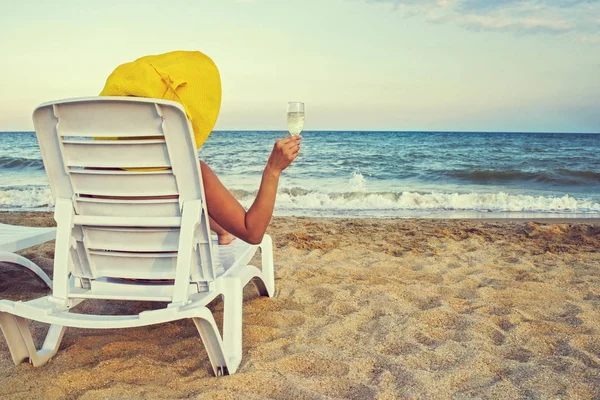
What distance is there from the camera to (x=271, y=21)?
13.0 m

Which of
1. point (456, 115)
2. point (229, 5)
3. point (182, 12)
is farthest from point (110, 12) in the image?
point (456, 115)

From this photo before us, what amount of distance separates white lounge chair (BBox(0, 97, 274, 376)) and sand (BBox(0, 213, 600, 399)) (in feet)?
0.85

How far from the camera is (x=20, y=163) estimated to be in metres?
20.2

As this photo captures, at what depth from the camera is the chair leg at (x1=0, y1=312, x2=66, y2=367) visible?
255cm

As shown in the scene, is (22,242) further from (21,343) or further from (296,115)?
(296,115)

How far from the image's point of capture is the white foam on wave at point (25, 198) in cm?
1155

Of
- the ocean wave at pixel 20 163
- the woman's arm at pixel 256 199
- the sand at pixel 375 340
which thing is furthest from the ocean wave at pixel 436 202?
the ocean wave at pixel 20 163

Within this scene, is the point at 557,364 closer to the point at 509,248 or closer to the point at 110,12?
the point at 509,248

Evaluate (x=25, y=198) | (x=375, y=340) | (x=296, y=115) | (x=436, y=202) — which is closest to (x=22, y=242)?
(x=296, y=115)

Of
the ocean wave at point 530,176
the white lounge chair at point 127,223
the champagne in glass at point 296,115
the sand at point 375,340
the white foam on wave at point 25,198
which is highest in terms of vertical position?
the champagne in glass at point 296,115

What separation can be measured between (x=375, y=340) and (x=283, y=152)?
1.35 m

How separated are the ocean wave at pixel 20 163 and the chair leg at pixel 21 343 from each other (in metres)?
18.6

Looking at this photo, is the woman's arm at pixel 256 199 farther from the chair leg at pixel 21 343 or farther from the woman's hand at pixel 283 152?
the chair leg at pixel 21 343

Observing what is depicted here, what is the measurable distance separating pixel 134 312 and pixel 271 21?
35.1ft
